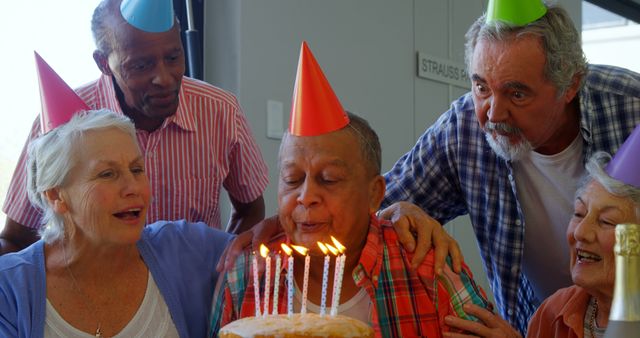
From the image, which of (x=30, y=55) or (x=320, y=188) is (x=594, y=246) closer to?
(x=320, y=188)

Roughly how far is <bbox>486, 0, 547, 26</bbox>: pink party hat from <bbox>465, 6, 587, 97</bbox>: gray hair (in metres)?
0.01

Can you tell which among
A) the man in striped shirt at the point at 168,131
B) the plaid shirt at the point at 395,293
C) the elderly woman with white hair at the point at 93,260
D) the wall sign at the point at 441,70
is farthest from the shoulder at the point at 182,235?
the wall sign at the point at 441,70

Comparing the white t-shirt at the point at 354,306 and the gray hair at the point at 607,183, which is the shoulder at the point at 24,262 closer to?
the white t-shirt at the point at 354,306

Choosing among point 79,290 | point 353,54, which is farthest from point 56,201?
point 353,54

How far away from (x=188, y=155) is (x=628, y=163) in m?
1.18

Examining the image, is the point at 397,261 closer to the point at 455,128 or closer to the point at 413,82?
the point at 455,128

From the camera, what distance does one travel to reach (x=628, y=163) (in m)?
1.75

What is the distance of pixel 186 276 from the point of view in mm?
1922

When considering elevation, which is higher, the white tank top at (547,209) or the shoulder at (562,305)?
the white tank top at (547,209)

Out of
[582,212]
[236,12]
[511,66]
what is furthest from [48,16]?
[582,212]

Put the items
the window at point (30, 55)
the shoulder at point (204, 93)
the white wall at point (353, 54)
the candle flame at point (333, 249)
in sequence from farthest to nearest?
the white wall at point (353, 54) → the window at point (30, 55) → the shoulder at point (204, 93) → the candle flame at point (333, 249)

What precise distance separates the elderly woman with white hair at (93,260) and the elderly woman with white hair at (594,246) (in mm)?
828

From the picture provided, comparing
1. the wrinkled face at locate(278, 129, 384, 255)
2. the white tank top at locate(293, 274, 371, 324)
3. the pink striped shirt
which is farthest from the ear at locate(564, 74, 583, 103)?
the pink striped shirt

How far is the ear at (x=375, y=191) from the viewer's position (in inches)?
75.0
